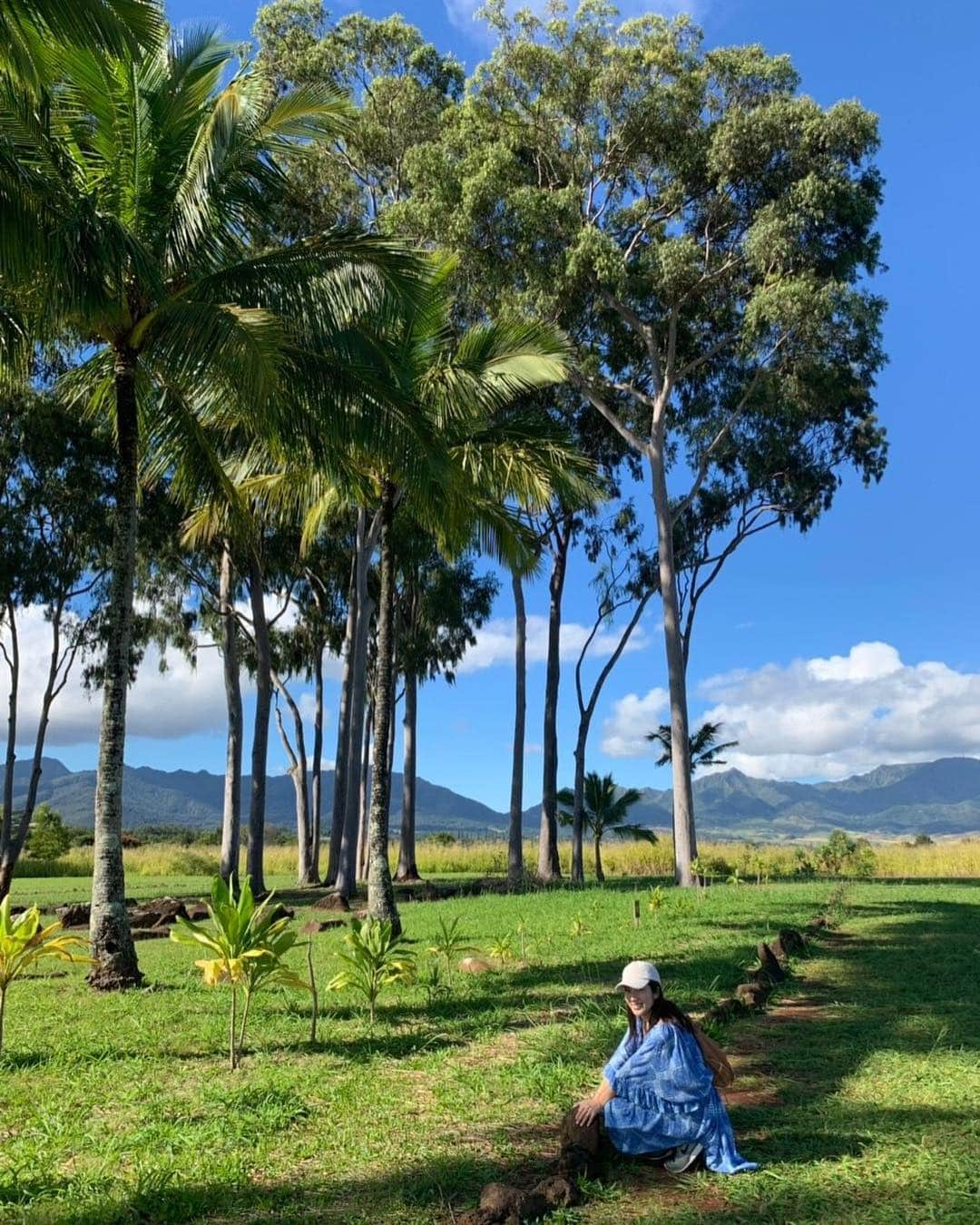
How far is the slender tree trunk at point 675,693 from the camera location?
21.0m

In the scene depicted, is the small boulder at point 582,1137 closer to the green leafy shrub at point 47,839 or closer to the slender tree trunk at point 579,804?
the slender tree trunk at point 579,804

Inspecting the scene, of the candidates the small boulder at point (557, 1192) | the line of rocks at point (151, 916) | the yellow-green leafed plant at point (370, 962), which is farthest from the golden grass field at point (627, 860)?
the small boulder at point (557, 1192)

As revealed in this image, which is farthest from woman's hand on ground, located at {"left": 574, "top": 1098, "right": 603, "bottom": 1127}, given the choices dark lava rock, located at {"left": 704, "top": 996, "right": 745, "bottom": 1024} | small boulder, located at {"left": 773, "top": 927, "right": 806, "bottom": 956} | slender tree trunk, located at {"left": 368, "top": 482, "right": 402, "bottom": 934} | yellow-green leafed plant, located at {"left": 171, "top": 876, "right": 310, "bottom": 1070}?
slender tree trunk, located at {"left": 368, "top": 482, "right": 402, "bottom": 934}

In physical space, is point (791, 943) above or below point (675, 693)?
below

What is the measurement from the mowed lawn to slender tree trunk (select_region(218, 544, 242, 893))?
533 inches

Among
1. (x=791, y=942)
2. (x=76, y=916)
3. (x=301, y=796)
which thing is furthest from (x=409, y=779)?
(x=791, y=942)

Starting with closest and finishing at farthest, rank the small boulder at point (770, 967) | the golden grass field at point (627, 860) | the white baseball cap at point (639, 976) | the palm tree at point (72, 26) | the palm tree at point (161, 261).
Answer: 1. the white baseball cap at point (639, 976)
2. the palm tree at point (72, 26)
3. the palm tree at point (161, 261)
4. the small boulder at point (770, 967)
5. the golden grass field at point (627, 860)

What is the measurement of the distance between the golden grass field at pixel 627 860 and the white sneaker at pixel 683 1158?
2078 cm

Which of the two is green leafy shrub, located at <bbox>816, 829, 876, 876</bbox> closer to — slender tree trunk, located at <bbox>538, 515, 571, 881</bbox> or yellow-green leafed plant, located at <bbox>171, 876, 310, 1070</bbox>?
slender tree trunk, located at <bbox>538, 515, 571, 881</bbox>

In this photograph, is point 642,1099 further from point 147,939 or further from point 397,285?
point 147,939

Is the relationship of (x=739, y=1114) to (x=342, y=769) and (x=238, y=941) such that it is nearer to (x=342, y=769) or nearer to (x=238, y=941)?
(x=238, y=941)

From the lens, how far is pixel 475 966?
1026cm

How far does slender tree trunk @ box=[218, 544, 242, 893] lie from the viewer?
24.2 metres

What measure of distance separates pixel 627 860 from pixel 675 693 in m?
13.2
